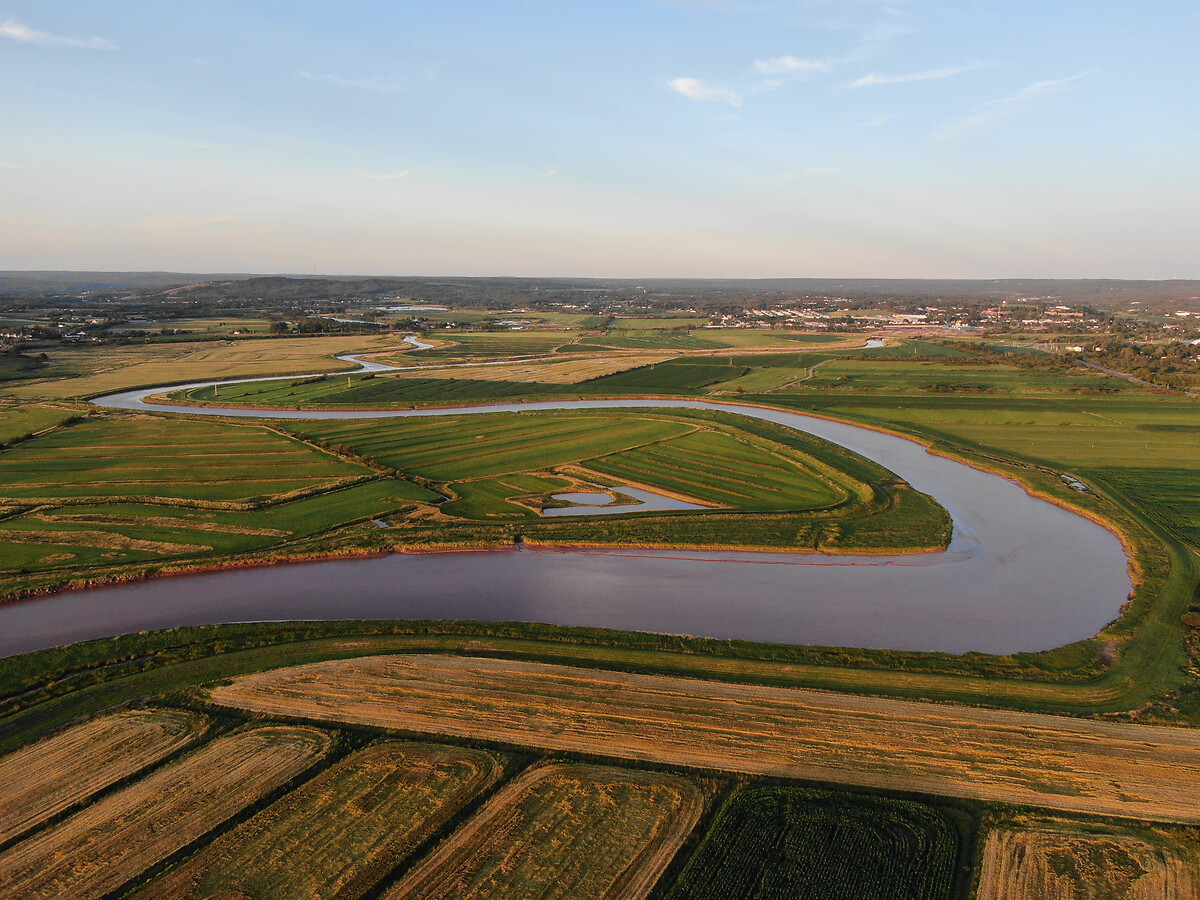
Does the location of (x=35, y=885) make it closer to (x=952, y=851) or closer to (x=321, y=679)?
(x=321, y=679)

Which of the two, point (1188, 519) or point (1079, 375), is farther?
point (1079, 375)

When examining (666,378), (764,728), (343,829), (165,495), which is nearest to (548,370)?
(666,378)

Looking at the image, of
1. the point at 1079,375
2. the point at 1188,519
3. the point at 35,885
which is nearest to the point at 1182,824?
the point at 35,885

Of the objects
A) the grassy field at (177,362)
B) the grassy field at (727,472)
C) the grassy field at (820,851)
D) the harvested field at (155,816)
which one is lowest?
the harvested field at (155,816)

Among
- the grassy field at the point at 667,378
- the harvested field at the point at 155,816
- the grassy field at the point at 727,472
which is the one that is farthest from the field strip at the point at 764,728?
the grassy field at the point at 667,378

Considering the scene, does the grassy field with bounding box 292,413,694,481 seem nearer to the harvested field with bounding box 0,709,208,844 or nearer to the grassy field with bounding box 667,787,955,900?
the harvested field with bounding box 0,709,208,844

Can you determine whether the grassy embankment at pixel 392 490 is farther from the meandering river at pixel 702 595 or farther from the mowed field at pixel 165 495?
the meandering river at pixel 702 595
